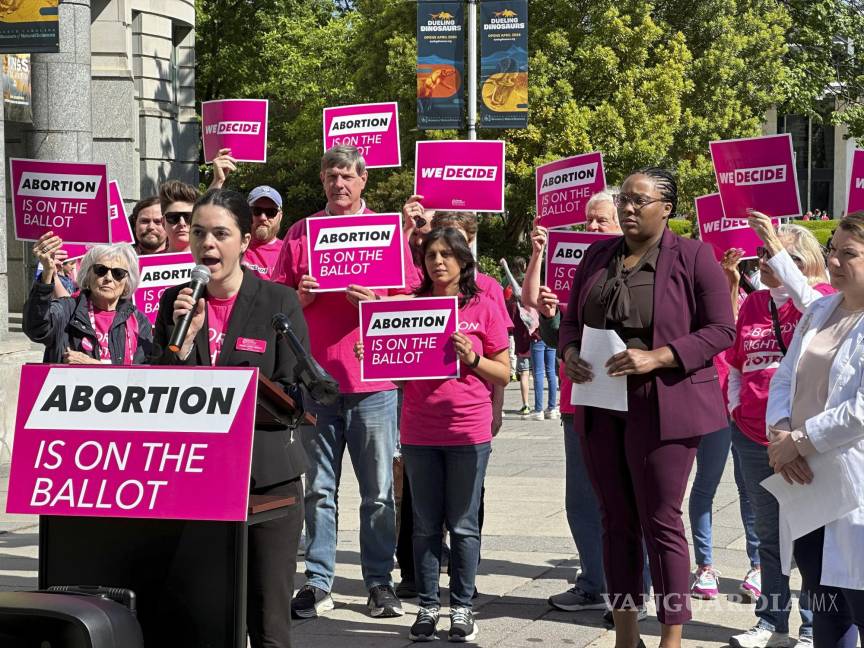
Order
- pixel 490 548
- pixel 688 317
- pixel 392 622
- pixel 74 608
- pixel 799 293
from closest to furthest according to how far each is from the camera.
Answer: pixel 74 608 → pixel 688 317 → pixel 799 293 → pixel 392 622 → pixel 490 548

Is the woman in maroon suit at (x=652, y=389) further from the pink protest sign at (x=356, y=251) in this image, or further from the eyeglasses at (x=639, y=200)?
the pink protest sign at (x=356, y=251)

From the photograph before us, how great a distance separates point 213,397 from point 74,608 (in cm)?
80

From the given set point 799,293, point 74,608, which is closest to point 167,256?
point 799,293

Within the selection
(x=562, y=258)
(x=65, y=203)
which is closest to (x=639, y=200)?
(x=562, y=258)

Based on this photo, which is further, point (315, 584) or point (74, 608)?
point (315, 584)

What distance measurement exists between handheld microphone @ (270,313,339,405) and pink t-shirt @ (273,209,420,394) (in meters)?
2.51

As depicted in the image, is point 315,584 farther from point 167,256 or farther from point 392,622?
point 167,256

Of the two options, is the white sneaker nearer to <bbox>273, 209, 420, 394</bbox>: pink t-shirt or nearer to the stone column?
<bbox>273, 209, 420, 394</bbox>: pink t-shirt

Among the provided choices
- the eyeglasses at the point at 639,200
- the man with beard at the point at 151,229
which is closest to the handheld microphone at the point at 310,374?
the eyeglasses at the point at 639,200

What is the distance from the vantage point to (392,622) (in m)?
6.72

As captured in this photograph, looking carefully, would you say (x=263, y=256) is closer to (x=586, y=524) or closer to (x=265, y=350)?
(x=586, y=524)

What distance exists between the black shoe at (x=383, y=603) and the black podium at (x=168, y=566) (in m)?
2.75

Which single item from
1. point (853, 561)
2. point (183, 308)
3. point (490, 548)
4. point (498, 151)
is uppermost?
point (498, 151)

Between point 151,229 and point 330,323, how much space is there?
1.56 metres
